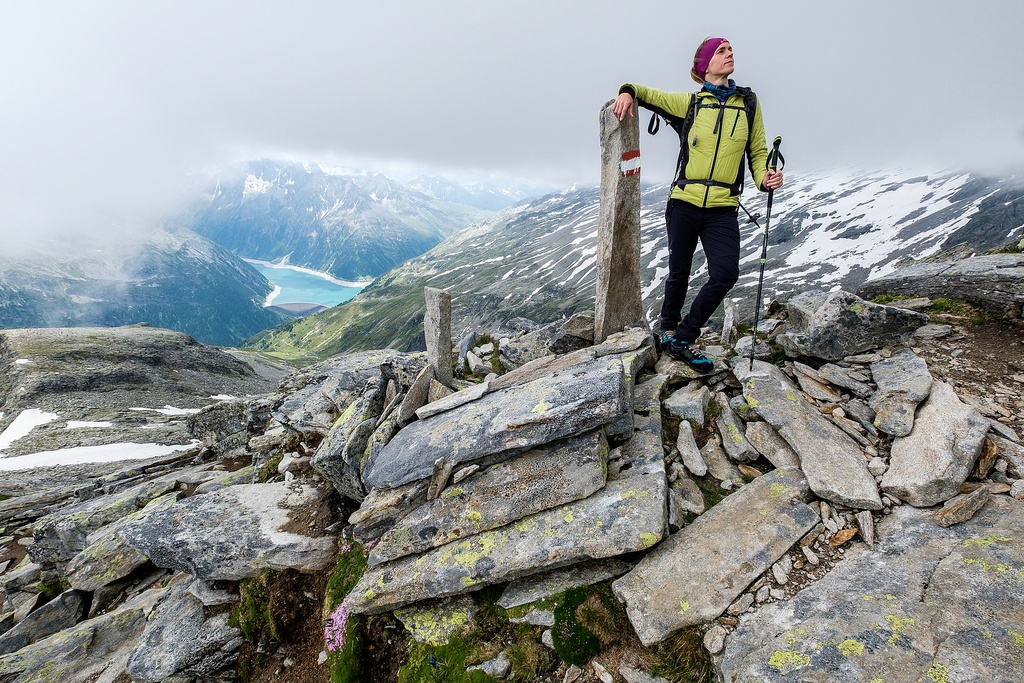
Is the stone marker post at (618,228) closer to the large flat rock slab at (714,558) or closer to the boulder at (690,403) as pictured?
the boulder at (690,403)

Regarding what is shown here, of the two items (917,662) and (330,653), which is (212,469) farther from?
→ (917,662)

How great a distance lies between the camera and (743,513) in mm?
6852

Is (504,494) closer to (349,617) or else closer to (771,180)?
(349,617)

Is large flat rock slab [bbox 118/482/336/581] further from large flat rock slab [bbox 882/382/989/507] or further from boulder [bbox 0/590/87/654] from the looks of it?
large flat rock slab [bbox 882/382/989/507]

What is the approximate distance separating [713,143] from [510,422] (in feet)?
24.0

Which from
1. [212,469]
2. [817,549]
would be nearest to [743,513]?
[817,549]

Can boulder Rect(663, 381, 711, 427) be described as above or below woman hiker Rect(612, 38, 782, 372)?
below

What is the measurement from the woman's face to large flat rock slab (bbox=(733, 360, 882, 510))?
6.65 meters

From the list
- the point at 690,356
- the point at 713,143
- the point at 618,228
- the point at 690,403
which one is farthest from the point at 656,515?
the point at 618,228

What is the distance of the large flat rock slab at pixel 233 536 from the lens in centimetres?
975

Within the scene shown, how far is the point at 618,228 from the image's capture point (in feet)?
39.7

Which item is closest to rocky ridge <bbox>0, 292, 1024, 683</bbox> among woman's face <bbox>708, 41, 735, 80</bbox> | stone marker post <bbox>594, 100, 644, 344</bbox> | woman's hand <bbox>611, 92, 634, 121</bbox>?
stone marker post <bbox>594, 100, 644, 344</bbox>

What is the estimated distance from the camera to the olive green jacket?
896 cm

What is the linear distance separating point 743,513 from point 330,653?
8.03 meters
